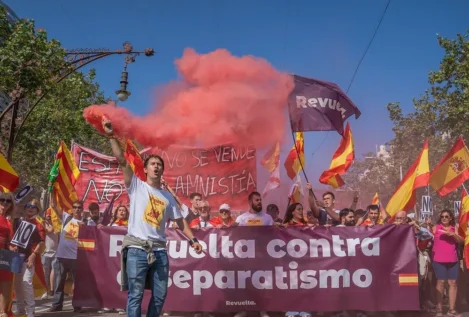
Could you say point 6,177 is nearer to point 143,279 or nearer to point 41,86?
point 143,279

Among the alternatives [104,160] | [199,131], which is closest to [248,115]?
[199,131]

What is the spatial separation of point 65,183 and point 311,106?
5.05 metres

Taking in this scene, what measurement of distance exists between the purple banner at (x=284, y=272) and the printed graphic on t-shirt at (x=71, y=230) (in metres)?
1.15

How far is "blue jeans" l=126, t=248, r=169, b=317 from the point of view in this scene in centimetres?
464

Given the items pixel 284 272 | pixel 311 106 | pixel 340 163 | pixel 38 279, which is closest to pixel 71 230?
pixel 38 279

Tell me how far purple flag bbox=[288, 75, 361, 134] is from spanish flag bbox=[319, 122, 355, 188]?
208 centimetres

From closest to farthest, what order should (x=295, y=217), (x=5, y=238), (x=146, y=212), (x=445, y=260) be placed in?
(x=146, y=212) → (x=5, y=238) → (x=295, y=217) → (x=445, y=260)

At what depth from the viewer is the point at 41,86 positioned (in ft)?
44.7

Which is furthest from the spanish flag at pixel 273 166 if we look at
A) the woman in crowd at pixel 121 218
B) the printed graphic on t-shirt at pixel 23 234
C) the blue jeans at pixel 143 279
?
the blue jeans at pixel 143 279

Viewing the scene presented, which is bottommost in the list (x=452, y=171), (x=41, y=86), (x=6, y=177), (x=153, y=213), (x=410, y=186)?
(x=153, y=213)

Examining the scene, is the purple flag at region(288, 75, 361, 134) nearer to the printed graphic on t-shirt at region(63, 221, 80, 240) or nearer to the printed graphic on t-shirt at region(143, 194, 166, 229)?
the printed graphic on t-shirt at region(143, 194, 166, 229)

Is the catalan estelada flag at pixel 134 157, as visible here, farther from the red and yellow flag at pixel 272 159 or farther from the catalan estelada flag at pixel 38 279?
the red and yellow flag at pixel 272 159

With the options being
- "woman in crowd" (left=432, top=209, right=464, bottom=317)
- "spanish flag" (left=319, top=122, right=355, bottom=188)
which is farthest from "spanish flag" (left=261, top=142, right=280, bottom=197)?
"woman in crowd" (left=432, top=209, right=464, bottom=317)

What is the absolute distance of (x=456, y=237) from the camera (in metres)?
7.94
